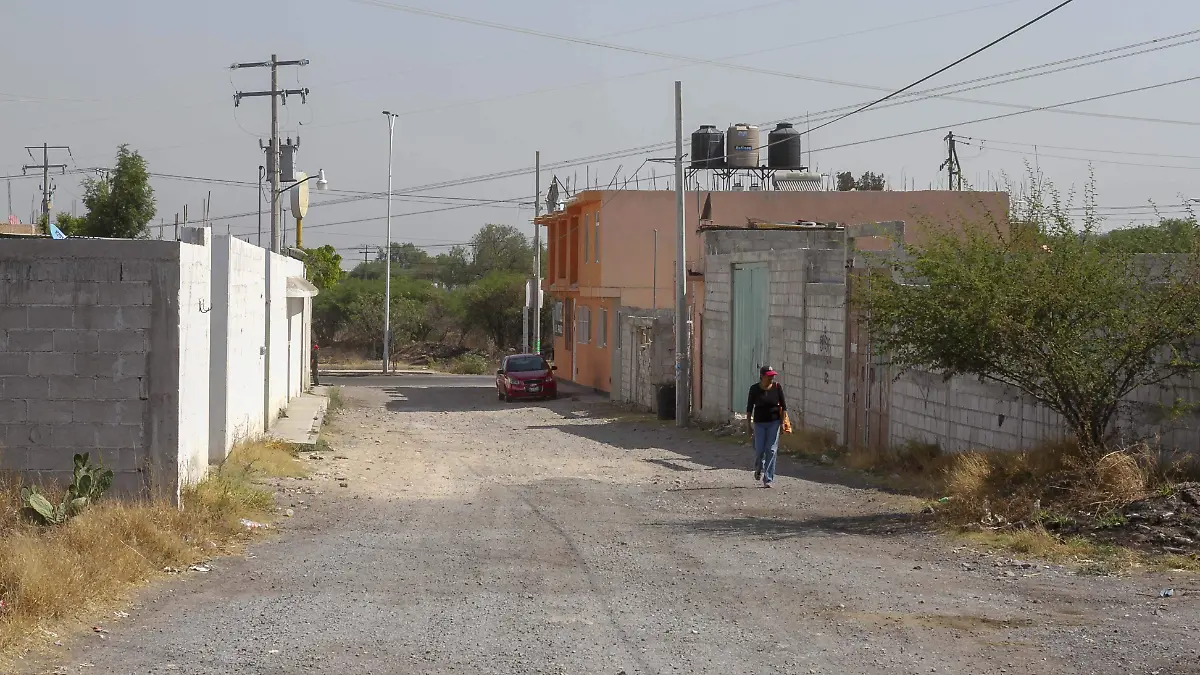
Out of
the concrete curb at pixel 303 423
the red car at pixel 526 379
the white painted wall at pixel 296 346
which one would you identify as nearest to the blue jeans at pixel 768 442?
the concrete curb at pixel 303 423

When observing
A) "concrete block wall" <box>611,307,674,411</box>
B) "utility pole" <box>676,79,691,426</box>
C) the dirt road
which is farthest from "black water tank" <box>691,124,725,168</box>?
the dirt road

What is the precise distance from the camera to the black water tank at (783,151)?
4756cm

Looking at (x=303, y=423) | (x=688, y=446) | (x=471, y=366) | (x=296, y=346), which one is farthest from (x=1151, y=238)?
(x=471, y=366)

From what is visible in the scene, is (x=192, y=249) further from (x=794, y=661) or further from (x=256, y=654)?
(x=794, y=661)

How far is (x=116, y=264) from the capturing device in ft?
40.3

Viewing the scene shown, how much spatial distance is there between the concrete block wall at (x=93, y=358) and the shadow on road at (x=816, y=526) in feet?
17.3

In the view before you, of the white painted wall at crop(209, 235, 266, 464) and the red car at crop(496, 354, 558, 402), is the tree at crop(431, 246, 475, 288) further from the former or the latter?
the white painted wall at crop(209, 235, 266, 464)

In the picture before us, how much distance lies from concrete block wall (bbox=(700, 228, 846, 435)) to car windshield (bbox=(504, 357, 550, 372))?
1169cm

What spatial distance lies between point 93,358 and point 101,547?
2888mm

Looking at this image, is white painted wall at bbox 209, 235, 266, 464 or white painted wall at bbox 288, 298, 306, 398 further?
white painted wall at bbox 288, 298, 306, 398

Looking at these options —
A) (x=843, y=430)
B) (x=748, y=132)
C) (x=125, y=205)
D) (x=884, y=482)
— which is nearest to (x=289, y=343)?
(x=125, y=205)

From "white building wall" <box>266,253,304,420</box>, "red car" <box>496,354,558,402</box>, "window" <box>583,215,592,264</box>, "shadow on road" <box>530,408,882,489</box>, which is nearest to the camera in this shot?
"shadow on road" <box>530,408,882,489</box>

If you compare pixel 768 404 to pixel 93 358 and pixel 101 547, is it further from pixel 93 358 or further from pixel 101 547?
pixel 101 547

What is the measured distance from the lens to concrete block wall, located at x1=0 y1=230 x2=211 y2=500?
12.2 m
